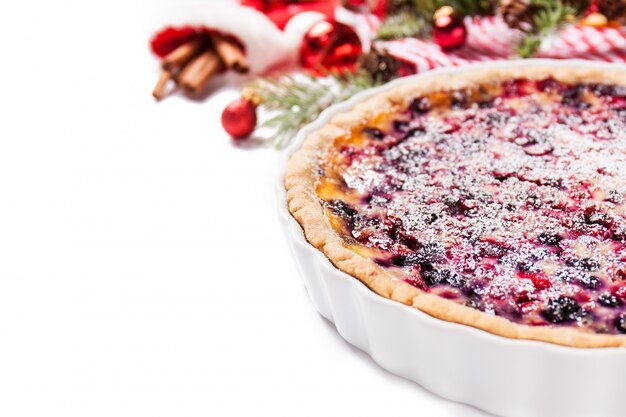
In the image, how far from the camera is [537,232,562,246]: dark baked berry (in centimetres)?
172

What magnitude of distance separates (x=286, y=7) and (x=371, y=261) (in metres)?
2.01

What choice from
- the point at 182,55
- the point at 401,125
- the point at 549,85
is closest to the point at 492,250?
the point at 401,125

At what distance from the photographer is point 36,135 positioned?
2.90m

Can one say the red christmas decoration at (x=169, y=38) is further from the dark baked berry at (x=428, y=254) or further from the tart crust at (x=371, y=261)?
the dark baked berry at (x=428, y=254)

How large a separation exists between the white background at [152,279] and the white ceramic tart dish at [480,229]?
0.45ft

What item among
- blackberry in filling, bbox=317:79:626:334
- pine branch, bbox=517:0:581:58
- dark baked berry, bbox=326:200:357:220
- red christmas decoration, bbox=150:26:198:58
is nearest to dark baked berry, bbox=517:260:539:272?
blackberry in filling, bbox=317:79:626:334

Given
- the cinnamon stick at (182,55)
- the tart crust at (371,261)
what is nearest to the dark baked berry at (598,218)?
the tart crust at (371,261)

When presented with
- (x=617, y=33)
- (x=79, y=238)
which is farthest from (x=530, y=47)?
(x=79, y=238)

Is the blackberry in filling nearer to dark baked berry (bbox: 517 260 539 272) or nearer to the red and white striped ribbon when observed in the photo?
dark baked berry (bbox: 517 260 539 272)

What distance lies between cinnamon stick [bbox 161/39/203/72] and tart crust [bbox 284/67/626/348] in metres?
0.93

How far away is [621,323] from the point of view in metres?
1.48

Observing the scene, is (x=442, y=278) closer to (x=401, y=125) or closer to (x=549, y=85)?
(x=401, y=125)

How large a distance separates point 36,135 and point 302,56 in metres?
1.02

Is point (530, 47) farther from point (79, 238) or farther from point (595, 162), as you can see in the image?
point (79, 238)
